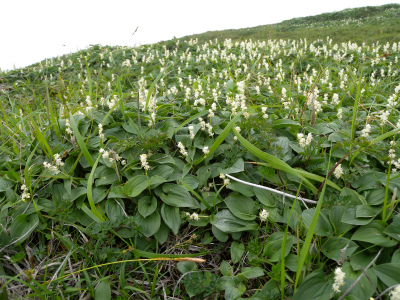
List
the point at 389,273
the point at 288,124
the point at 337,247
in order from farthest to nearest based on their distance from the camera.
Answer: the point at 288,124
the point at 337,247
the point at 389,273

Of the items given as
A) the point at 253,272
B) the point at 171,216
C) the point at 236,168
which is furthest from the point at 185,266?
the point at 236,168

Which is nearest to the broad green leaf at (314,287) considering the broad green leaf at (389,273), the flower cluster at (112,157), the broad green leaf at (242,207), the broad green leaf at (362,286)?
the broad green leaf at (362,286)

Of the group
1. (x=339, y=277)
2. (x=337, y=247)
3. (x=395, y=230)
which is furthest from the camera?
(x=337, y=247)

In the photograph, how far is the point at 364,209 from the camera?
7.43 ft

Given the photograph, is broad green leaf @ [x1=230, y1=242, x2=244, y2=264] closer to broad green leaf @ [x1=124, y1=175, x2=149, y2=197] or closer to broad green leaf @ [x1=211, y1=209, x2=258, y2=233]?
broad green leaf @ [x1=211, y1=209, x2=258, y2=233]

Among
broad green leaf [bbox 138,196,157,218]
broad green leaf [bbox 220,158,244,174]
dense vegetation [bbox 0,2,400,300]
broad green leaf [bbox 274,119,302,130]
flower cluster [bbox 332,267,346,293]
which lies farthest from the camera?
broad green leaf [bbox 274,119,302,130]

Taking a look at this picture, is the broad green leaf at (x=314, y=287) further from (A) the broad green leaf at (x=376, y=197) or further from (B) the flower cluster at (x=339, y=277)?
(A) the broad green leaf at (x=376, y=197)

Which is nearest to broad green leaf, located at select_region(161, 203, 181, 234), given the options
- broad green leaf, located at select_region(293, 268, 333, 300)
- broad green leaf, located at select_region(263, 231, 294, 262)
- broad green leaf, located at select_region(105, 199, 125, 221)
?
broad green leaf, located at select_region(105, 199, 125, 221)

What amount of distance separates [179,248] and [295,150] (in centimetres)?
171

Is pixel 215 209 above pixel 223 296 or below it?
above

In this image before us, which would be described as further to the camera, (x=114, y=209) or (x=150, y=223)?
(x=114, y=209)

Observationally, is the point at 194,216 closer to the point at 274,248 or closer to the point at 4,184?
the point at 274,248

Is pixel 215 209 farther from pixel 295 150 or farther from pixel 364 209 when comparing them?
pixel 364 209

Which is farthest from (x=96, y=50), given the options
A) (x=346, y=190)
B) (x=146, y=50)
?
(x=346, y=190)
